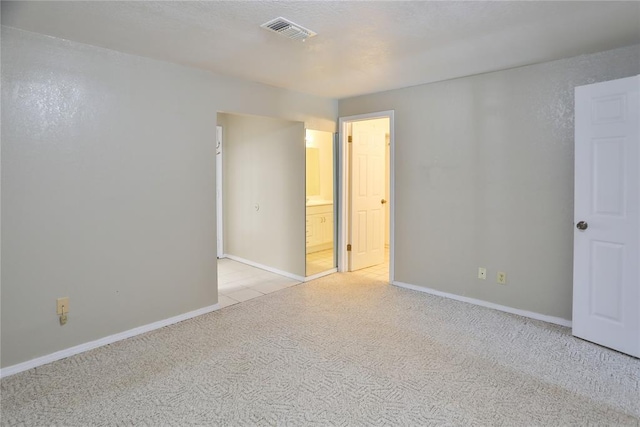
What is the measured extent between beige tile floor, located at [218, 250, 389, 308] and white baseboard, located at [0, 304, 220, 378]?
0.38 m

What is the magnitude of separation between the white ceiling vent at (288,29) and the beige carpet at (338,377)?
2209 mm

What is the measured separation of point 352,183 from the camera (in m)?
4.78

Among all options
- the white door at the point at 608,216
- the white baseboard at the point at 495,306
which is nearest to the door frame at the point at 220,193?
the white baseboard at the point at 495,306

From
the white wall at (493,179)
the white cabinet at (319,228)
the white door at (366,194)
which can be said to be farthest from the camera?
the white cabinet at (319,228)

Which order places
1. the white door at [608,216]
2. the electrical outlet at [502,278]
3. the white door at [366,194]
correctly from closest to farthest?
1. the white door at [608,216]
2. the electrical outlet at [502,278]
3. the white door at [366,194]

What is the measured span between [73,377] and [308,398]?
1522 mm

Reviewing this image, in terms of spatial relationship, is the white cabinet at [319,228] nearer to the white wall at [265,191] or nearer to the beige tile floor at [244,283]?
the white wall at [265,191]

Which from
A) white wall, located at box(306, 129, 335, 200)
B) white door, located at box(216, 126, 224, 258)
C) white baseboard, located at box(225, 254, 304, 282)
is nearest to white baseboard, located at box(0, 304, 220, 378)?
white baseboard, located at box(225, 254, 304, 282)

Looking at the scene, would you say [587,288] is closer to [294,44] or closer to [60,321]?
[294,44]

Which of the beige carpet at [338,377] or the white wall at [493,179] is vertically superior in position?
the white wall at [493,179]

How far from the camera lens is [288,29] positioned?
94.0 inches

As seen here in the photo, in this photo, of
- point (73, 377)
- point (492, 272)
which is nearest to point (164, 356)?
point (73, 377)

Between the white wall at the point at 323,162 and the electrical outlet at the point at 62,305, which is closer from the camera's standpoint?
the electrical outlet at the point at 62,305

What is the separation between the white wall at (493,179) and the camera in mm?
3119
